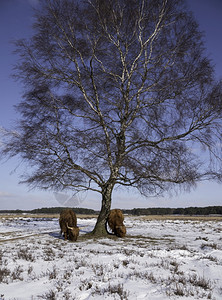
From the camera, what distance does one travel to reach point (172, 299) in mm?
3805

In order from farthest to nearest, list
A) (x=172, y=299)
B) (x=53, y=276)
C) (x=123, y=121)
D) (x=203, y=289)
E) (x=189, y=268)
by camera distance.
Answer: (x=123, y=121) < (x=189, y=268) < (x=53, y=276) < (x=203, y=289) < (x=172, y=299)

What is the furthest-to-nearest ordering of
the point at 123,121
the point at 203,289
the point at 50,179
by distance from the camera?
the point at 123,121 < the point at 50,179 < the point at 203,289

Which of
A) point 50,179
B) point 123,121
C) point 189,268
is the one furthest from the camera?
point 123,121

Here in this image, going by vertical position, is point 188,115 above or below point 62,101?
below

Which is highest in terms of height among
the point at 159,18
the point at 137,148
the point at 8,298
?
the point at 159,18

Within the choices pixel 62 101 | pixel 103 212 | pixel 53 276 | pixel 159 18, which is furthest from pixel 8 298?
pixel 159 18

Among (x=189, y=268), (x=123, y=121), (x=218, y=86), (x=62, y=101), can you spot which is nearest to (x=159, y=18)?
(x=218, y=86)

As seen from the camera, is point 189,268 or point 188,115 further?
point 188,115

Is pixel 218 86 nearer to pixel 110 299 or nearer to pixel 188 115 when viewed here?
pixel 188 115

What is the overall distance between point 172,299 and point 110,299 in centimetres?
97

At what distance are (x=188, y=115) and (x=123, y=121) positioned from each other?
3.51 metres

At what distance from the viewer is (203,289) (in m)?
4.32

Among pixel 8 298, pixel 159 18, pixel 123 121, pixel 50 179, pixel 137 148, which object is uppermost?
pixel 159 18

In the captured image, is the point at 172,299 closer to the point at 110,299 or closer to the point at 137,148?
the point at 110,299
